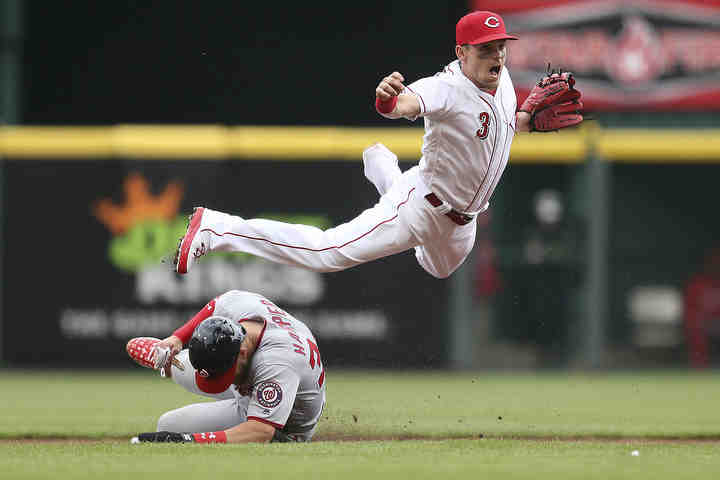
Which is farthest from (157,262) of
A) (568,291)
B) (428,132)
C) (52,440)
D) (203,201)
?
(428,132)

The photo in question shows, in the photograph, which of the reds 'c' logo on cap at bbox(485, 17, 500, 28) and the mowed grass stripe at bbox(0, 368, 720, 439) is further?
the mowed grass stripe at bbox(0, 368, 720, 439)

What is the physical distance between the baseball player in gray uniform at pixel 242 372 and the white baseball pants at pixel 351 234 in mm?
290

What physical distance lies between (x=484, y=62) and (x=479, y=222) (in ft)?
17.7

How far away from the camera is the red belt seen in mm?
5891

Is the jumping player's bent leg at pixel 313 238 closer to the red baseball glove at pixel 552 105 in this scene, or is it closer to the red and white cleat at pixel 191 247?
the red and white cleat at pixel 191 247

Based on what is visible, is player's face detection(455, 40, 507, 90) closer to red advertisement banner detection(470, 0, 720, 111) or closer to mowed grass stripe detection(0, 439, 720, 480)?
mowed grass stripe detection(0, 439, 720, 480)

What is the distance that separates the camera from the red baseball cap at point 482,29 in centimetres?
549

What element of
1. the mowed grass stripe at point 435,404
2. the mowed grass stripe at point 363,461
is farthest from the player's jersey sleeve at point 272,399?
the mowed grass stripe at point 435,404

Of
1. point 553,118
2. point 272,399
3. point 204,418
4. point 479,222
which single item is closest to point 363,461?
point 272,399

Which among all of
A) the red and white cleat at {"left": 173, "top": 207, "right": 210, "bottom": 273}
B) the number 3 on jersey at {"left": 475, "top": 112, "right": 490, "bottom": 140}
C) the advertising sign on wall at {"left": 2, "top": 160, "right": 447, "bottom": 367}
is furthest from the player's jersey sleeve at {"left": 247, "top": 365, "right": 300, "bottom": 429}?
the advertising sign on wall at {"left": 2, "top": 160, "right": 447, "bottom": 367}

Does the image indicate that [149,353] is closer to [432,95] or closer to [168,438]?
[168,438]

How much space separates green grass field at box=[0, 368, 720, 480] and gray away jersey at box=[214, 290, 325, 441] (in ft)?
0.58

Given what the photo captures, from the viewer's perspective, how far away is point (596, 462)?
15.7 ft

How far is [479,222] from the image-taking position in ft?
35.9
